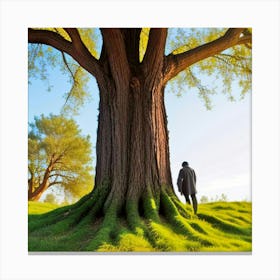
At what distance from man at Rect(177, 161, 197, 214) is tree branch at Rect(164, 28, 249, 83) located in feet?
4.19

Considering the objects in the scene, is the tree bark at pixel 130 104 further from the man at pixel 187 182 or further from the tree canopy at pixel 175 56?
the man at pixel 187 182

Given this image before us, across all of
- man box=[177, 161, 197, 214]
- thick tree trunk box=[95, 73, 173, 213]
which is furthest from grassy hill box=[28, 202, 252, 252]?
thick tree trunk box=[95, 73, 173, 213]

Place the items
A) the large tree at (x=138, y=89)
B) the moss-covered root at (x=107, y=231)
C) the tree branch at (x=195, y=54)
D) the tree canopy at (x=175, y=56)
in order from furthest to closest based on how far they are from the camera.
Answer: the tree branch at (x=195, y=54)
the tree canopy at (x=175, y=56)
the large tree at (x=138, y=89)
the moss-covered root at (x=107, y=231)

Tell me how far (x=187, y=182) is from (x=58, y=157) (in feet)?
5.43

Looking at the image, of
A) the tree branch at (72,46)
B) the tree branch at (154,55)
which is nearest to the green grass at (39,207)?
the tree branch at (72,46)

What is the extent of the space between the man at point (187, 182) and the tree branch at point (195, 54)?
1278mm

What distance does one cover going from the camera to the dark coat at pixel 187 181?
5.92 meters

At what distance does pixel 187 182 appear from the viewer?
19.5ft
